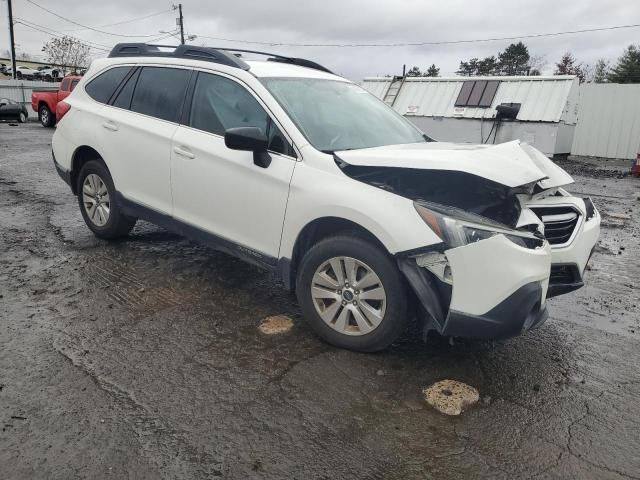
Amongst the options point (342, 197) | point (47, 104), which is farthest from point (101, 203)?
point (47, 104)

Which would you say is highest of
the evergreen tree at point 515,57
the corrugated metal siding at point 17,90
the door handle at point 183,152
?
the evergreen tree at point 515,57

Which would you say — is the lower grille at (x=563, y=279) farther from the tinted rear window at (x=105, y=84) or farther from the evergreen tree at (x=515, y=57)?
the evergreen tree at (x=515, y=57)

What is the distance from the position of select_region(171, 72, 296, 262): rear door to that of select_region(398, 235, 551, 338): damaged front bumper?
114 centimetres

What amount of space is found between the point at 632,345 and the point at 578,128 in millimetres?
18165

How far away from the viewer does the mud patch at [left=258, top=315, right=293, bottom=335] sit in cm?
373

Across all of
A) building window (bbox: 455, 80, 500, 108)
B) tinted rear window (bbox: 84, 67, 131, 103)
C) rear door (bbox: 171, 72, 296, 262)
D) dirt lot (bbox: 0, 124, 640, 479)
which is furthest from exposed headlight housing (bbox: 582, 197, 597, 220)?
building window (bbox: 455, 80, 500, 108)

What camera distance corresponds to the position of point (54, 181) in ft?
30.2

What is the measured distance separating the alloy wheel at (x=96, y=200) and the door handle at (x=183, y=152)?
1.25m

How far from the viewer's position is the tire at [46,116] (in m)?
20.9

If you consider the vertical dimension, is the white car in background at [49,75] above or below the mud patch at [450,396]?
below

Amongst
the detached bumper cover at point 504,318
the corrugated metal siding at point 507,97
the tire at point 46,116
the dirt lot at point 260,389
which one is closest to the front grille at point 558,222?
the detached bumper cover at point 504,318

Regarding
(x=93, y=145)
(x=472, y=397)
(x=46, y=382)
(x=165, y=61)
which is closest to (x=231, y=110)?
(x=165, y=61)

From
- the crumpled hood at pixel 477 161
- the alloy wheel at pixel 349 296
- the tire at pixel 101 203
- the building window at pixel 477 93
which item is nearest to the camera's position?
the crumpled hood at pixel 477 161

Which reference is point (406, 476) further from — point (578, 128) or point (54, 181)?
point (578, 128)
